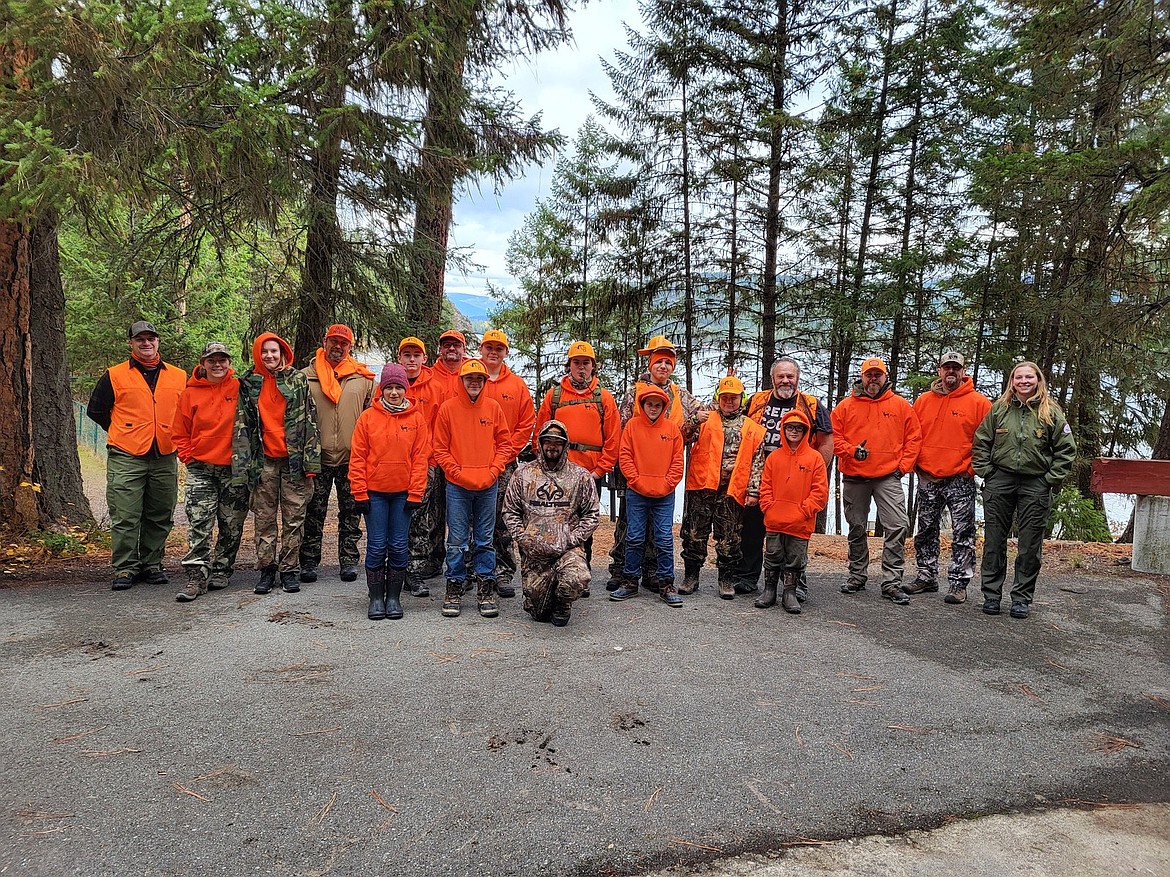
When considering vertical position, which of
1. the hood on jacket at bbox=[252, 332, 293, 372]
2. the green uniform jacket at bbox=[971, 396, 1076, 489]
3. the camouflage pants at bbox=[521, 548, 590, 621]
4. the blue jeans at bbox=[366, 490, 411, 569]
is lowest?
the camouflage pants at bbox=[521, 548, 590, 621]

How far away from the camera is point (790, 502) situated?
6035mm

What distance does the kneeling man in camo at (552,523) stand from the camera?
5.47m

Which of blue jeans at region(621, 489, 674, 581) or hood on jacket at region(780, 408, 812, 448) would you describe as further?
blue jeans at region(621, 489, 674, 581)

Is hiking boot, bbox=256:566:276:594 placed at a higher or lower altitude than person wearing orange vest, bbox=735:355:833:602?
lower

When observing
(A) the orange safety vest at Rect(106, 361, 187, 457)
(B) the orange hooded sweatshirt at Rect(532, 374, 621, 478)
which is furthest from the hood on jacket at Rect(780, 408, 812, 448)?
(A) the orange safety vest at Rect(106, 361, 187, 457)

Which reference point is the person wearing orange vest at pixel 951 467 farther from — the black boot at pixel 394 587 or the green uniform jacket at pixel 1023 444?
the black boot at pixel 394 587

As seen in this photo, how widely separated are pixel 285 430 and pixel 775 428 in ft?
15.8

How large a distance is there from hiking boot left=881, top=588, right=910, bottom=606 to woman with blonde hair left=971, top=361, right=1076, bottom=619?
2.26 ft

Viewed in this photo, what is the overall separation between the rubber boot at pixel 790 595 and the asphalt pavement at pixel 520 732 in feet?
0.71

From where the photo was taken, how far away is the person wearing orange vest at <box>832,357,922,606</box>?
6.66 meters

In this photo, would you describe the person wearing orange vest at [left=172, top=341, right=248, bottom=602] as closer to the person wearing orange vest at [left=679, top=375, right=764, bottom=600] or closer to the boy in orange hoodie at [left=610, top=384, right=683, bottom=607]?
the boy in orange hoodie at [left=610, top=384, right=683, bottom=607]

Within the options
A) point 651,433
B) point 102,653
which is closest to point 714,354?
point 651,433

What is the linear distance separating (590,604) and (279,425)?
11.3 feet

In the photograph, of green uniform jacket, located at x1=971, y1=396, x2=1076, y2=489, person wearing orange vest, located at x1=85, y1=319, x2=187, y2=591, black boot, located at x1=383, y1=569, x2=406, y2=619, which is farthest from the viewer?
person wearing orange vest, located at x1=85, y1=319, x2=187, y2=591
